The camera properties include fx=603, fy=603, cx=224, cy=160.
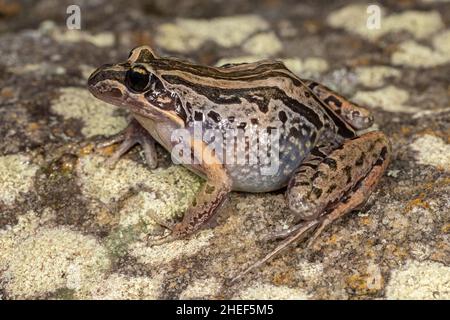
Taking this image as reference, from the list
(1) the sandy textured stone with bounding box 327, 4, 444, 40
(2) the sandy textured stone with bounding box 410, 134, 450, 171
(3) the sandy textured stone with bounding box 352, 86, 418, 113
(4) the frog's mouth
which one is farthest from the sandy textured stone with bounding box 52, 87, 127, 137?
(1) the sandy textured stone with bounding box 327, 4, 444, 40

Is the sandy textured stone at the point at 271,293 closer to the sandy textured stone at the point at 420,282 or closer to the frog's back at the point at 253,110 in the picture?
the sandy textured stone at the point at 420,282

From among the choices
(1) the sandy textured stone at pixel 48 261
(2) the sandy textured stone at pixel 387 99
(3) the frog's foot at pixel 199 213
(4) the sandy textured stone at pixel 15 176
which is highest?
(2) the sandy textured stone at pixel 387 99

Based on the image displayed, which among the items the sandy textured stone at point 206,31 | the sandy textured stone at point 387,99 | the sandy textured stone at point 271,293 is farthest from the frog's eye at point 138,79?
the sandy textured stone at point 387,99

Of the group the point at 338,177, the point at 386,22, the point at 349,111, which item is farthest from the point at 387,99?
the point at 338,177

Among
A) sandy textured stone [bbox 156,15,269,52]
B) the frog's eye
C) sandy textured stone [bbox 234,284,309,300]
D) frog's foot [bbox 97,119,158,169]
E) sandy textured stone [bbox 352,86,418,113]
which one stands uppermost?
sandy textured stone [bbox 156,15,269,52]

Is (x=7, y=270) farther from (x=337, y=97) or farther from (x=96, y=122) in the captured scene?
(x=337, y=97)

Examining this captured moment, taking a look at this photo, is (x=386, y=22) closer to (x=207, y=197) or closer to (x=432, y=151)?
(x=432, y=151)

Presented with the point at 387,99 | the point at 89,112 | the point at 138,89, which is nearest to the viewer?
the point at 138,89

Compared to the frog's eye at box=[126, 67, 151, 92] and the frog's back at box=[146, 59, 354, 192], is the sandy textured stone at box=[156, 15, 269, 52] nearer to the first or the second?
the frog's back at box=[146, 59, 354, 192]
